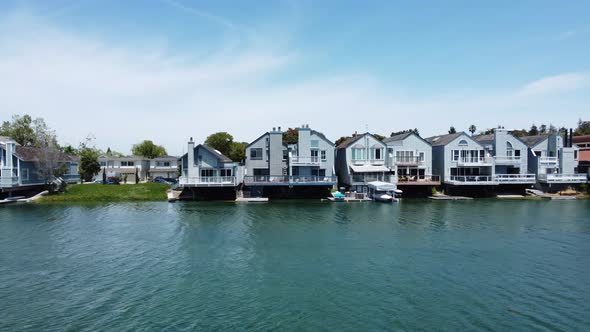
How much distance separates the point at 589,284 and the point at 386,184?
34986mm

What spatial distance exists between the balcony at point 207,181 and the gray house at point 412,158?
82.9ft

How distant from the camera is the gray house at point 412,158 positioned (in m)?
59.4

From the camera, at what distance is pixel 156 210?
150ft

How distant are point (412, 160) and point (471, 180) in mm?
9711

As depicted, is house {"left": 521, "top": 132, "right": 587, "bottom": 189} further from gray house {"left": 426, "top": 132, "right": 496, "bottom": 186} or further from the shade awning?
the shade awning

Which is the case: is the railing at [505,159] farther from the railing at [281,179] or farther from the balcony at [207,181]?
the balcony at [207,181]

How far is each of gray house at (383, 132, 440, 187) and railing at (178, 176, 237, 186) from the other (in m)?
25.3

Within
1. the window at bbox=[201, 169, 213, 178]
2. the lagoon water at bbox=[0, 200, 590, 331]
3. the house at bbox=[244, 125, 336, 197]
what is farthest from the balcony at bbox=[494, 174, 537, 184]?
the window at bbox=[201, 169, 213, 178]

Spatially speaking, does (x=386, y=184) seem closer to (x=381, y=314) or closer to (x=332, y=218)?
(x=332, y=218)

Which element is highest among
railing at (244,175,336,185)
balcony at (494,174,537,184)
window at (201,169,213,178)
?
window at (201,169,213,178)

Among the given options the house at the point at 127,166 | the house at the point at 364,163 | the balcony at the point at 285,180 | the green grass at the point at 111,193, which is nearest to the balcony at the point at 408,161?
the house at the point at 364,163

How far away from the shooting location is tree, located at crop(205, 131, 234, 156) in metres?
91.9

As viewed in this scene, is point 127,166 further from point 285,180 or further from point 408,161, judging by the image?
point 408,161

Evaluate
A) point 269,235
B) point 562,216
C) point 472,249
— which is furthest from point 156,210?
point 562,216
